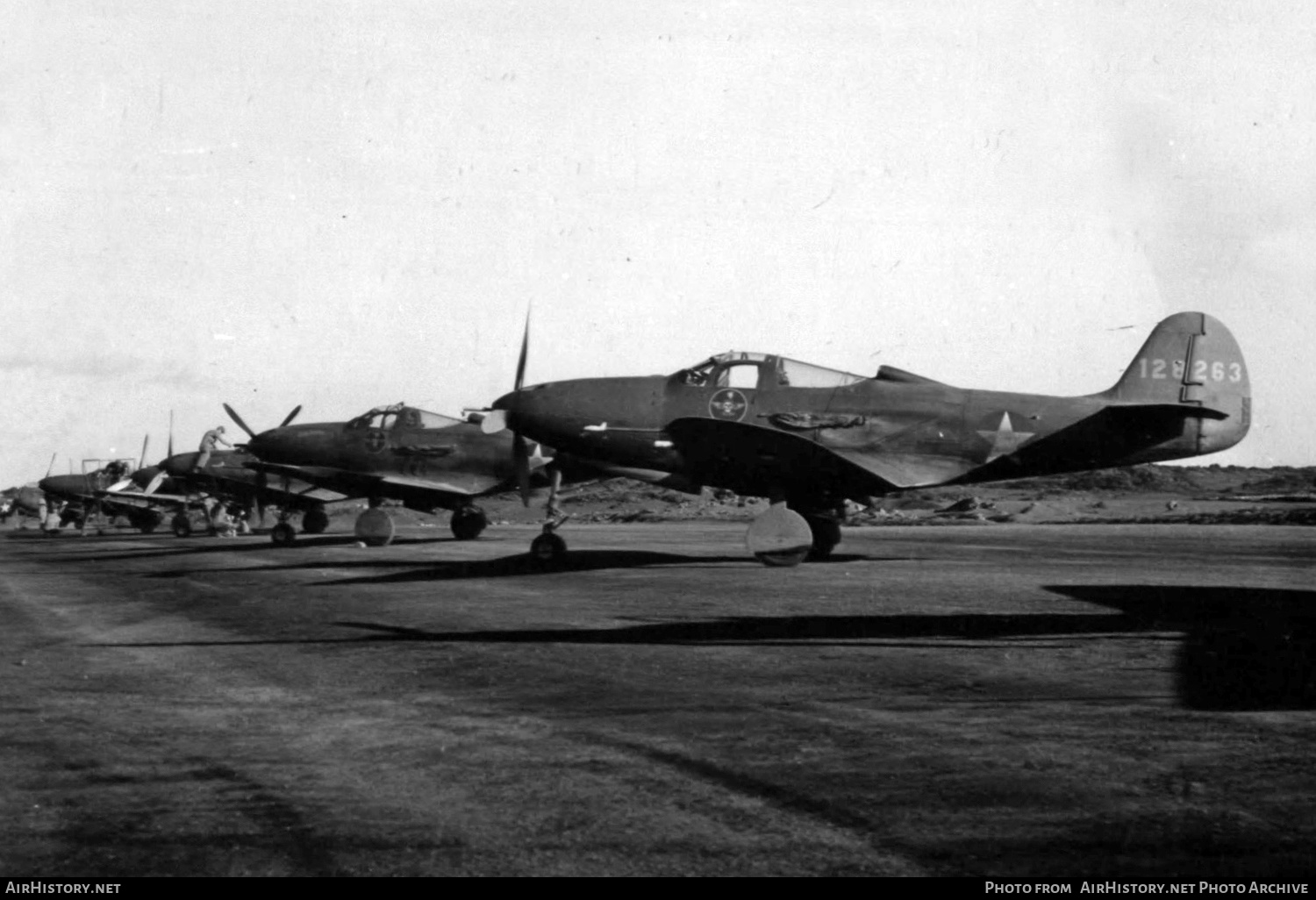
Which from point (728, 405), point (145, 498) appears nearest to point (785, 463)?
point (728, 405)

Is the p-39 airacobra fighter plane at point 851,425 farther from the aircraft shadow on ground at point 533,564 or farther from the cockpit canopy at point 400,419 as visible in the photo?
the cockpit canopy at point 400,419

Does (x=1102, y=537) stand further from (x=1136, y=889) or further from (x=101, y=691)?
(x=1136, y=889)

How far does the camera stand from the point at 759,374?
63.0 feet

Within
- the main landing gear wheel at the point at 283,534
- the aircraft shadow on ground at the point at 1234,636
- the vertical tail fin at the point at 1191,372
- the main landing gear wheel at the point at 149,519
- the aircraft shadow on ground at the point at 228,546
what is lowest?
the main landing gear wheel at the point at 149,519

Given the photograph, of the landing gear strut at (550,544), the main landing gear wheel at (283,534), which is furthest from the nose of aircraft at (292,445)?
the landing gear strut at (550,544)

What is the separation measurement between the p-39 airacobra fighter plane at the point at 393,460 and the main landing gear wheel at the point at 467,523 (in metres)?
0.17

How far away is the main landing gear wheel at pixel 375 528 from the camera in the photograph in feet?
92.3

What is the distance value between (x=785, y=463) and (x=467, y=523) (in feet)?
49.6

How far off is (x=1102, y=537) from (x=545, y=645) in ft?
65.7

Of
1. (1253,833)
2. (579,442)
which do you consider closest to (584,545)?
(579,442)

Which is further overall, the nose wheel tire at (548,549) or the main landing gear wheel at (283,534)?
the main landing gear wheel at (283,534)

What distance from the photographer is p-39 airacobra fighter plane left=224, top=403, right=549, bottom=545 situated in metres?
28.8

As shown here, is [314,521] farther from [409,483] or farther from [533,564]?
[533,564]

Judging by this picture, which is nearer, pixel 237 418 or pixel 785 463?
pixel 785 463
